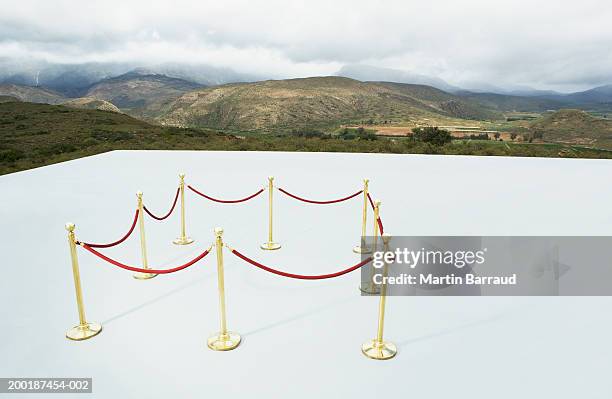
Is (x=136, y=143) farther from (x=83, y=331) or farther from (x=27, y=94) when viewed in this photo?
(x=27, y=94)

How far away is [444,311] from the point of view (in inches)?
155

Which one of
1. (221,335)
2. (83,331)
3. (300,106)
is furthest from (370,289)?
(300,106)

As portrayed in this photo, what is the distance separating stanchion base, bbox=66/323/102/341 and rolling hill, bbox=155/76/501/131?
7171 cm

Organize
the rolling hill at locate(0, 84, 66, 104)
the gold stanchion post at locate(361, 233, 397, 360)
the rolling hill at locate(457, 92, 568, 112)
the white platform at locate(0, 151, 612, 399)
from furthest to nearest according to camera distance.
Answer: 1. the rolling hill at locate(0, 84, 66, 104)
2. the rolling hill at locate(457, 92, 568, 112)
3. the gold stanchion post at locate(361, 233, 397, 360)
4. the white platform at locate(0, 151, 612, 399)

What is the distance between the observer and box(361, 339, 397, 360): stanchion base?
10.4 feet

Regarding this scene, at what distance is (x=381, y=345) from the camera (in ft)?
10.6

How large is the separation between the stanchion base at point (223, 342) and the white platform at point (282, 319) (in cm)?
6

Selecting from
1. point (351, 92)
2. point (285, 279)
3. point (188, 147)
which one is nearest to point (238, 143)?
point (188, 147)

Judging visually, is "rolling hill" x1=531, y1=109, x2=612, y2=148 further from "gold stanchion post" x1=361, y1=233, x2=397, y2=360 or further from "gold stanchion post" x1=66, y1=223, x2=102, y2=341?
"gold stanchion post" x1=66, y1=223, x2=102, y2=341

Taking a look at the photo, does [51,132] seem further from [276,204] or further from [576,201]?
[576,201]

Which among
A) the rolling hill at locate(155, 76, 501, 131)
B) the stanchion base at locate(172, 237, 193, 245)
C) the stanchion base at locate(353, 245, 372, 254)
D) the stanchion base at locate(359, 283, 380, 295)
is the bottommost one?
the stanchion base at locate(359, 283, 380, 295)

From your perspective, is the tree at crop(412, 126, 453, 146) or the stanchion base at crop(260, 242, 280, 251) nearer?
the stanchion base at crop(260, 242, 280, 251)

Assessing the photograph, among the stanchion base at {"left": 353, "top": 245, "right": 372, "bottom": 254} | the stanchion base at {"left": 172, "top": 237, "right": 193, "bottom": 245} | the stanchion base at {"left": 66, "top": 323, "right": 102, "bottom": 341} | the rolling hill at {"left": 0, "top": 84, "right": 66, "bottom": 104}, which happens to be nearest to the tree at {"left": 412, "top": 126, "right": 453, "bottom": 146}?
the stanchion base at {"left": 353, "top": 245, "right": 372, "bottom": 254}

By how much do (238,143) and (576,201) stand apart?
1593cm
